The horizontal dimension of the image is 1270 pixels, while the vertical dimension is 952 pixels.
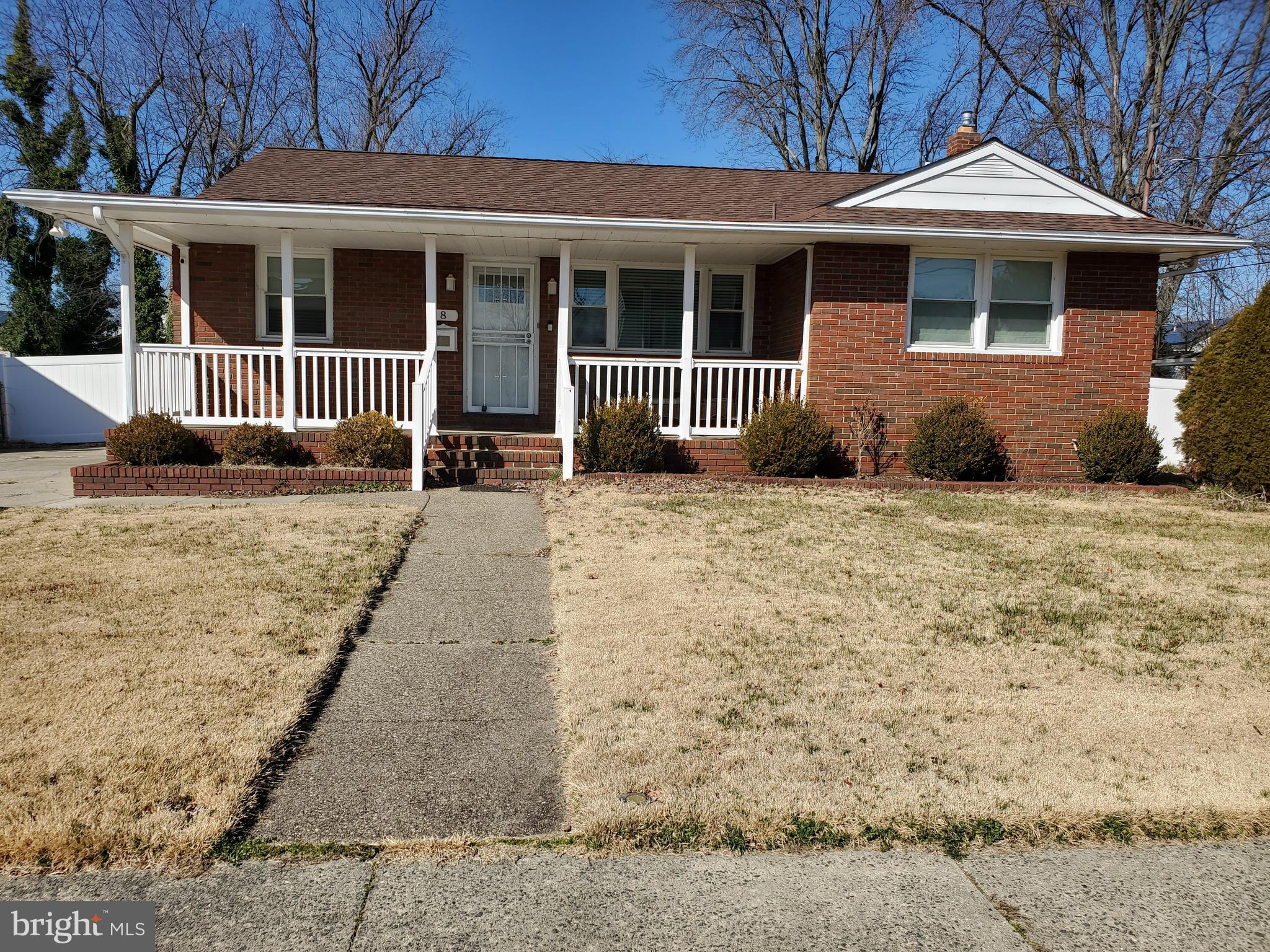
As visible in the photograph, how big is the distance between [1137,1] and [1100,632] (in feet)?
78.6

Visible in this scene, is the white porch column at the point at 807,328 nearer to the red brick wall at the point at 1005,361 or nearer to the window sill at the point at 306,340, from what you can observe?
the red brick wall at the point at 1005,361

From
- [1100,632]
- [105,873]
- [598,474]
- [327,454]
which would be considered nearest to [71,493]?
[327,454]

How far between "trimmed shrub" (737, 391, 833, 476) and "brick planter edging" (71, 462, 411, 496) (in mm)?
4868

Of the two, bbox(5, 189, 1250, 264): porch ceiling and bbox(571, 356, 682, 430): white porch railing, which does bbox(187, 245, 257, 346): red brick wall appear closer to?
bbox(5, 189, 1250, 264): porch ceiling

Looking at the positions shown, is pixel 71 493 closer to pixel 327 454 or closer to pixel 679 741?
pixel 327 454

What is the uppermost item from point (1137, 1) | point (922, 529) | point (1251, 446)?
point (1137, 1)

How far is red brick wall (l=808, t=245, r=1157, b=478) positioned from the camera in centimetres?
1183

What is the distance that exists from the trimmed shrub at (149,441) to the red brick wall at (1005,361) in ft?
25.8

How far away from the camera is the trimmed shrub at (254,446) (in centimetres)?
1071

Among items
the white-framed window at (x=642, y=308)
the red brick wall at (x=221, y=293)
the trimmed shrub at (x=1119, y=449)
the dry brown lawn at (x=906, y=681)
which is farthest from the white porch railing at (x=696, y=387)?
the red brick wall at (x=221, y=293)

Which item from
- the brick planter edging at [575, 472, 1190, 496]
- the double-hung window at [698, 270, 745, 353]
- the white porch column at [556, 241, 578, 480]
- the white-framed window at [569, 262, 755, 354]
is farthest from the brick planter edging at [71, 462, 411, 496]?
the double-hung window at [698, 270, 745, 353]

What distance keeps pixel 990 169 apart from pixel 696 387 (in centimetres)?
490

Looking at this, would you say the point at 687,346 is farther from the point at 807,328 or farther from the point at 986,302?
the point at 986,302

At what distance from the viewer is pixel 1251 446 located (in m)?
11.0
